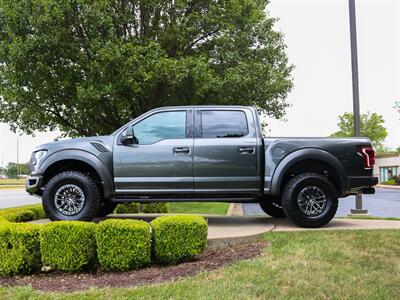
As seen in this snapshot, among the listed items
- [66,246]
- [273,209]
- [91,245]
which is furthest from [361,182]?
[66,246]

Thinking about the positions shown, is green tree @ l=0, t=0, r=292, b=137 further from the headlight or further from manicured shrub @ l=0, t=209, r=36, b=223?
the headlight

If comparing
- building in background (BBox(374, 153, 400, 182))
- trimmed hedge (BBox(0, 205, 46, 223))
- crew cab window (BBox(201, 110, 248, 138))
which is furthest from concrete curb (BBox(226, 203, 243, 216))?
building in background (BBox(374, 153, 400, 182))

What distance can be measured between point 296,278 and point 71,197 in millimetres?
3792

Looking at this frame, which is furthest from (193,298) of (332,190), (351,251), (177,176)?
(332,190)

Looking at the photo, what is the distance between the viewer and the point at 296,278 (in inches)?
189

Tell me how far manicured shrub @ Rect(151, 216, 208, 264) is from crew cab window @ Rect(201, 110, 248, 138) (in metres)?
1.92

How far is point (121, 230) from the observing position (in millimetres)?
5465

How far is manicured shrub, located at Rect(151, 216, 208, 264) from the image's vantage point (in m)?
5.58

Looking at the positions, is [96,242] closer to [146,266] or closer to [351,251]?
[146,266]

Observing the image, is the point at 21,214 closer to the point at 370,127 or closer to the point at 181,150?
the point at 181,150

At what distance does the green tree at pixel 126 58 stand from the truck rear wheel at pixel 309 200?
7.01 meters

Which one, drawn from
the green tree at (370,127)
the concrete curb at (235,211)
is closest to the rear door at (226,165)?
the concrete curb at (235,211)

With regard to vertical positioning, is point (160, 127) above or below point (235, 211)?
above

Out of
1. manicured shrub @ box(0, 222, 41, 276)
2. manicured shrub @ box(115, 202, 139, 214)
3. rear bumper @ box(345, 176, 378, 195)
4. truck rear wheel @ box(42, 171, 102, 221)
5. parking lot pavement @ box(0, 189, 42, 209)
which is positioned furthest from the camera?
parking lot pavement @ box(0, 189, 42, 209)
